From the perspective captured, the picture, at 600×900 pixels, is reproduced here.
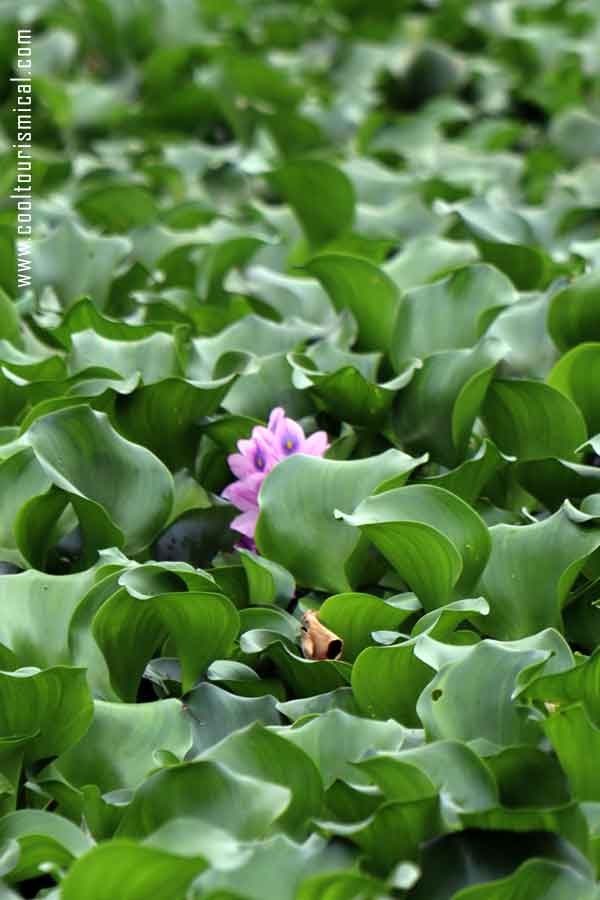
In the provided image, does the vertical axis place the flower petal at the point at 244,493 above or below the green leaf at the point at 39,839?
below

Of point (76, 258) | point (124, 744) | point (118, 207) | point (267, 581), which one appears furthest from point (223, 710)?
point (118, 207)

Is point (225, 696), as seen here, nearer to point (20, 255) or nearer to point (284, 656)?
point (284, 656)

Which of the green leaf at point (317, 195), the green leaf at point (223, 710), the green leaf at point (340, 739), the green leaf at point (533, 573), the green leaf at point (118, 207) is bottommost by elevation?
the green leaf at point (118, 207)

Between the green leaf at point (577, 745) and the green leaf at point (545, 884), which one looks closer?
the green leaf at point (545, 884)

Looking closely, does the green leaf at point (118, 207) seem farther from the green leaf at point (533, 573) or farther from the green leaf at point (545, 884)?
the green leaf at point (545, 884)

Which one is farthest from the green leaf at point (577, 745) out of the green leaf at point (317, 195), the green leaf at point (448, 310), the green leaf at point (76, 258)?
the green leaf at point (317, 195)

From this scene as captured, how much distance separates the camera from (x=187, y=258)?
2.95 meters

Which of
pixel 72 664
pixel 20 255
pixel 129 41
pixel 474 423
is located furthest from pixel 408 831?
pixel 129 41

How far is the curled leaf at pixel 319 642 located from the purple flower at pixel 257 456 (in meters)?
0.20

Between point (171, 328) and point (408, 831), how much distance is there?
124cm

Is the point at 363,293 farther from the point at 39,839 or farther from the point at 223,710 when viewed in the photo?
the point at 39,839

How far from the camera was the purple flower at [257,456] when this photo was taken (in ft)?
6.63

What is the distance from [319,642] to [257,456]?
306 mm

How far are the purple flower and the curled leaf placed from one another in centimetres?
20
